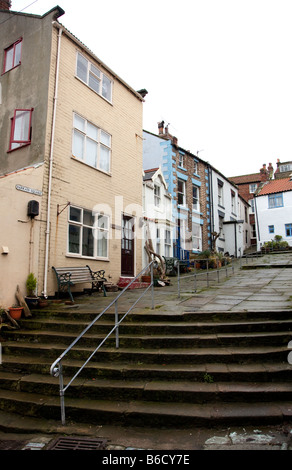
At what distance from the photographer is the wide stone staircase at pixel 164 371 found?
155 inches

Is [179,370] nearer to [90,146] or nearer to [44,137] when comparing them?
[44,137]

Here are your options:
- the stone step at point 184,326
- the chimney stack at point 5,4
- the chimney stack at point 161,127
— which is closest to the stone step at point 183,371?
the stone step at point 184,326

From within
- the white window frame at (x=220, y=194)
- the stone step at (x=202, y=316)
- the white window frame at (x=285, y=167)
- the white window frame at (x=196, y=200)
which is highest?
the white window frame at (x=285, y=167)

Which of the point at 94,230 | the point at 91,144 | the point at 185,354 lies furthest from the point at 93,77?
the point at 185,354

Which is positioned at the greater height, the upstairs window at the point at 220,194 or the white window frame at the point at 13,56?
the white window frame at the point at 13,56

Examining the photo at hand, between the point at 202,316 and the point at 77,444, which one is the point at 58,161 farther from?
the point at 77,444

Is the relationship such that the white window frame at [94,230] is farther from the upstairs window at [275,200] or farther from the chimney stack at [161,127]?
the upstairs window at [275,200]

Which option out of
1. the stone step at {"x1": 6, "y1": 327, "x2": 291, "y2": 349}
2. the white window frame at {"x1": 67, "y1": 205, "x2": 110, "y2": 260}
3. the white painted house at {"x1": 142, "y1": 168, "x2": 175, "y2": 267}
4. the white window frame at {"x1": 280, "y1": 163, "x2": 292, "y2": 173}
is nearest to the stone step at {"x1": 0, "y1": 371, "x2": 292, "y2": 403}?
the stone step at {"x1": 6, "y1": 327, "x2": 291, "y2": 349}

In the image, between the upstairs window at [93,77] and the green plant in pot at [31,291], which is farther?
the upstairs window at [93,77]

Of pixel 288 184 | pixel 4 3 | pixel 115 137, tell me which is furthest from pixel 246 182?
pixel 4 3

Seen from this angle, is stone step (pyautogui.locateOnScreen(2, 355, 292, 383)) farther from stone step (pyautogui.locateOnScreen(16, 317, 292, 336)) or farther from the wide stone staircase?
stone step (pyautogui.locateOnScreen(16, 317, 292, 336))

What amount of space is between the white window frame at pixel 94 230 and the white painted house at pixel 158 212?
3643 millimetres

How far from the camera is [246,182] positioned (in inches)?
1570

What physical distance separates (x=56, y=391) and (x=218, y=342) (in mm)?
2690
